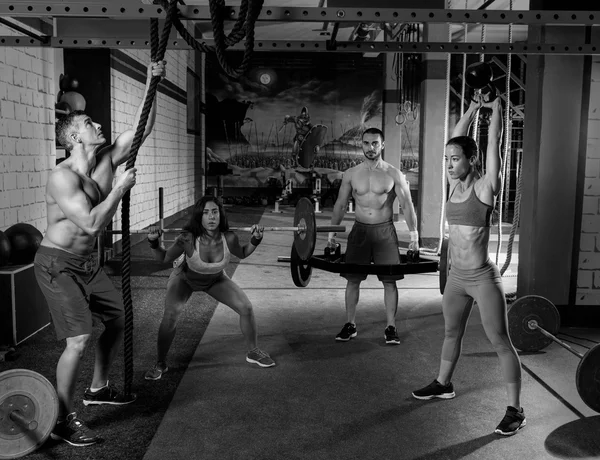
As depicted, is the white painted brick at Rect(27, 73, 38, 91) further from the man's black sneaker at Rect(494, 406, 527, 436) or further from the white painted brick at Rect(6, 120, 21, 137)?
the man's black sneaker at Rect(494, 406, 527, 436)

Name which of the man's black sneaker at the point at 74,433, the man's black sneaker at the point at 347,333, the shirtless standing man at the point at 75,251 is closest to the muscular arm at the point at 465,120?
the shirtless standing man at the point at 75,251

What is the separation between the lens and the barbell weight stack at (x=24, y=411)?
240 centimetres

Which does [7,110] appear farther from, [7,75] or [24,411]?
[24,411]

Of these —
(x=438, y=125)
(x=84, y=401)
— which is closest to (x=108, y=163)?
(x=84, y=401)

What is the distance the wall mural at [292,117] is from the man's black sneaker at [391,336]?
40.6ft

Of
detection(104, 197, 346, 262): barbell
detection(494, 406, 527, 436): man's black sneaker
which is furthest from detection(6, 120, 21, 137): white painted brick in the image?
detection(494, 406, 527, 436): man's black sneaker

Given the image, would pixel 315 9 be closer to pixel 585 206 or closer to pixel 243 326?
pixel 243 326

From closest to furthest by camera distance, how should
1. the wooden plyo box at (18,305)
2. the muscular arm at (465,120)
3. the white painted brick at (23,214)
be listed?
the muscular arm at (465,120), the wooden plyo box at (18,305), the white painted brick at (23,214)

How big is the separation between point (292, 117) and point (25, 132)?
1216 centimetres

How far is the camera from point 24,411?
2.44 m

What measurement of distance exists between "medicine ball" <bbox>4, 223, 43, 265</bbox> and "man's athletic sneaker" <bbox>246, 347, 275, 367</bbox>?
1.58 metres

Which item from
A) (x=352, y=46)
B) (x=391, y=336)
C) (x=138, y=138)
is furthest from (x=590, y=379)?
(x=138, y=138)

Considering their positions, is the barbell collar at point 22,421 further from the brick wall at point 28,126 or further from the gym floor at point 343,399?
the brick wall at point 28,126

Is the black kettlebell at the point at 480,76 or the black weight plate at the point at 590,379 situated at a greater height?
the black kettlebell at the point at 480,76
